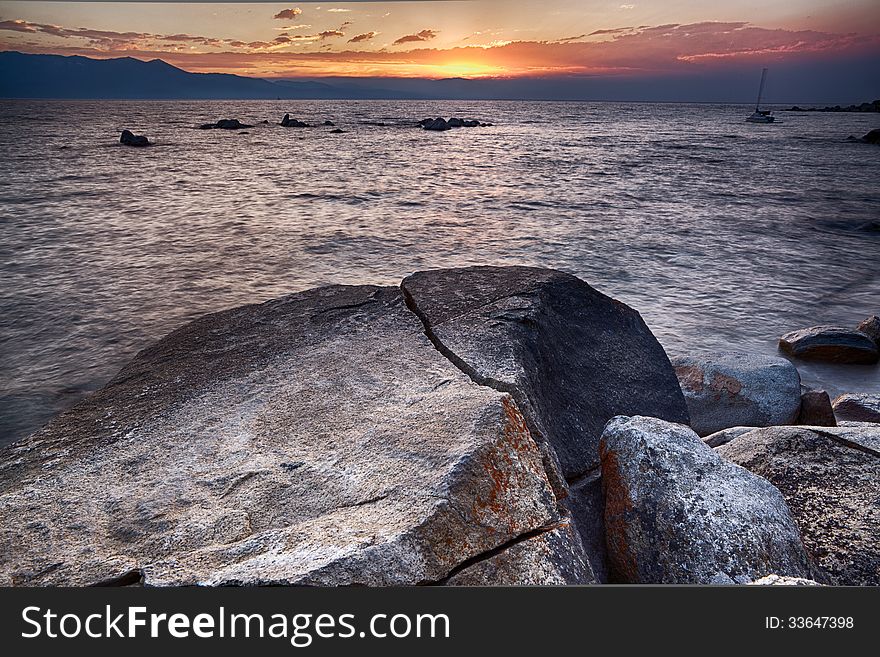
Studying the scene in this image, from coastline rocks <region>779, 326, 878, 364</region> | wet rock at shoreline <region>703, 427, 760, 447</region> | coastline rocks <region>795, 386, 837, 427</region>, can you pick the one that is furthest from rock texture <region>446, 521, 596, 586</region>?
coastline rocks <region>779, 326, 878, 364</region>

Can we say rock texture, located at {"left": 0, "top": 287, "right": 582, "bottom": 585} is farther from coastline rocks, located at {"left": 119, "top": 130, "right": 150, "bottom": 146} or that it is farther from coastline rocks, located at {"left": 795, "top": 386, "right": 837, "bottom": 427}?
coastline rocks, located at {"left": 119, "top": 130, "right": 150, "bottom": 146}

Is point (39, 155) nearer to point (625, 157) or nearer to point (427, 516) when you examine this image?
point (625, 157)

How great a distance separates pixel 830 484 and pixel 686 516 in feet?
3.15

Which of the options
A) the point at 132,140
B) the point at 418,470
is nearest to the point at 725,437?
the point at 418,470

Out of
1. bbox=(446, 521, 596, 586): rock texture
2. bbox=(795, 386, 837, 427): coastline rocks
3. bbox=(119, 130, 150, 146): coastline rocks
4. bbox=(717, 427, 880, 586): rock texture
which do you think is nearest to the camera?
bbox=(446, 521, 596, 586): rock texture

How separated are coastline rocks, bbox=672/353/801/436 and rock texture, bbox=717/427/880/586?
1.83 m

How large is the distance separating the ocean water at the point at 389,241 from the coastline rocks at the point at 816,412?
1.51 meters

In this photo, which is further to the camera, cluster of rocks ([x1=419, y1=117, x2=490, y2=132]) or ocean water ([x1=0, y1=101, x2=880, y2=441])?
cluster of rocks ([x1=419, y1=117, x2=490, y2=132])

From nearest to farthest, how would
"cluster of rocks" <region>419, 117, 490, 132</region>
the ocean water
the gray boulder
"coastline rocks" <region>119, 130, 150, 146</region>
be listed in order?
the gray boulder → the ocean water → "coastline rocks" <region>119, 130, 150, 146</region> → "cluster of rocks" <region>419, 117, 490, 132</region>

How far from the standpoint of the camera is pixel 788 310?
8.69 metres

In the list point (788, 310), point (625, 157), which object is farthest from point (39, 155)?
point (788, 310)

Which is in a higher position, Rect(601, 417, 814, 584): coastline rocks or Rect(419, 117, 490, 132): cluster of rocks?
Rect(419, 117, 490, 132): cluster of rocks

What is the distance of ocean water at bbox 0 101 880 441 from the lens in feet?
24.3

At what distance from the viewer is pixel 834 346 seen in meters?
6.63
